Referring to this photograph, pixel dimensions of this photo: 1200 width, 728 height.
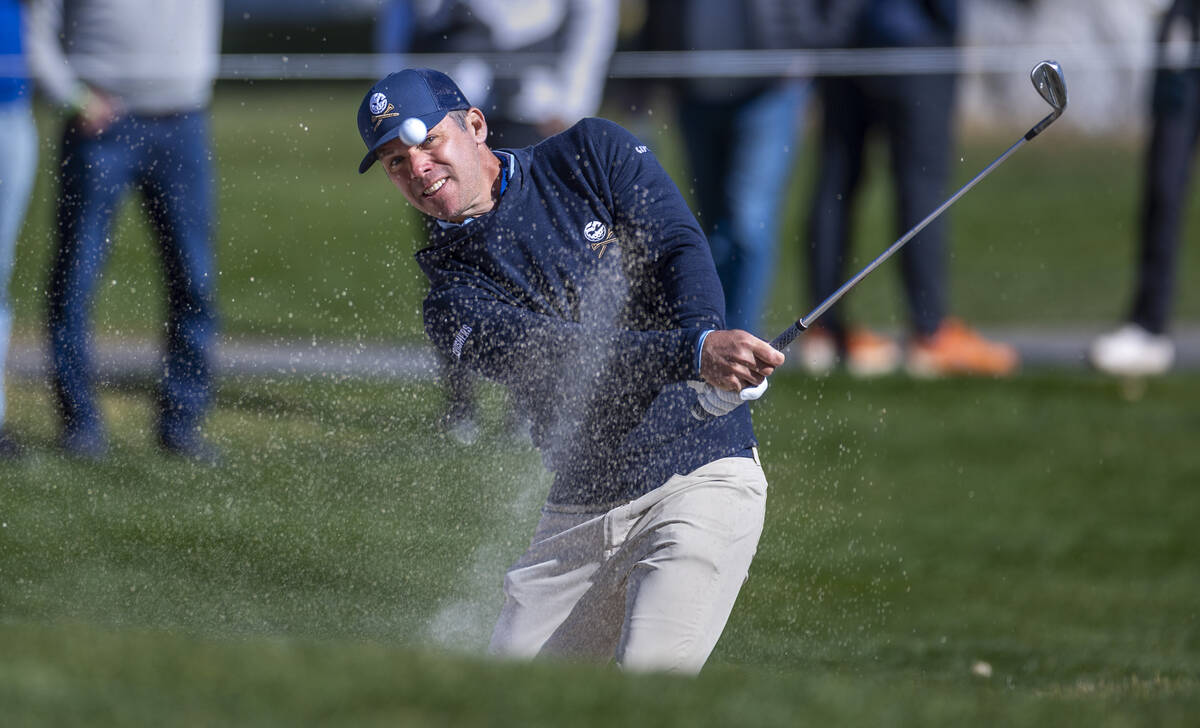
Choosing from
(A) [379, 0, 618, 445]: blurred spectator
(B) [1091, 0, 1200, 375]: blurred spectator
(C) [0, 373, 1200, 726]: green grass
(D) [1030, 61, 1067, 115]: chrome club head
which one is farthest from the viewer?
(B) [1091, 0, 1200, 375]: blurred spectator

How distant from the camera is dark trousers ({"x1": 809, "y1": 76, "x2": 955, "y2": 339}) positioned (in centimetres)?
804

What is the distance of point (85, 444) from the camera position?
19.2ft

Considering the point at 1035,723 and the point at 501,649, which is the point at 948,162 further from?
the point at 1035,723

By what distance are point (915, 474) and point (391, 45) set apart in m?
2.78

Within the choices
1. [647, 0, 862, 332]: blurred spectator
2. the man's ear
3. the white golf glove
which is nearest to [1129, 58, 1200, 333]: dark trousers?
[647, 0, 862, 332]: blurred spectator

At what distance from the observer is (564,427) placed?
4191mm

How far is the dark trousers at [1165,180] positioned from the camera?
327 inches

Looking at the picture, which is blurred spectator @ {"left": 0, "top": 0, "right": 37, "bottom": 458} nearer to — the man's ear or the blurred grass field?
the blurred grass field

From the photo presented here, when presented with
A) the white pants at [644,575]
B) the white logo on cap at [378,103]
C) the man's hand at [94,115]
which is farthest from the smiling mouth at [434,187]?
the man's hand at [94,115]

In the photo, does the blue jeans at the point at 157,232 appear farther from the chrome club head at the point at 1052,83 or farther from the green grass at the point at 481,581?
the chrome club head at the point at 1052,83

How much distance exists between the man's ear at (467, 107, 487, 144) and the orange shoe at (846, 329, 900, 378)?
4362mm

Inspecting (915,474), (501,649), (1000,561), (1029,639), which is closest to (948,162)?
(915,474)

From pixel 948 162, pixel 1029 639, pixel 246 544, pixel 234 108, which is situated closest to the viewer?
pixel 246 544

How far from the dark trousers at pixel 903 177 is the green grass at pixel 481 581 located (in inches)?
37.0
